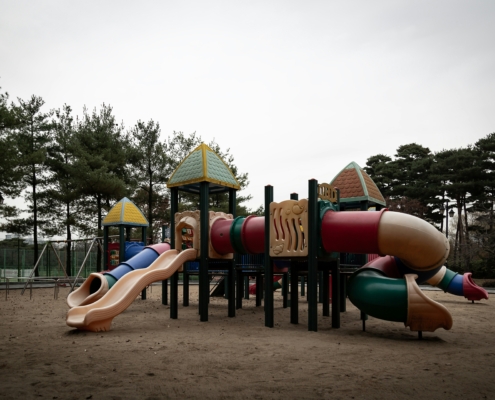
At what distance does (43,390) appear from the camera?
4.45 m

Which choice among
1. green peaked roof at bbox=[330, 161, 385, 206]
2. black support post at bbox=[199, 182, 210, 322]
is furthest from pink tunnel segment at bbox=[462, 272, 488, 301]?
black support post at bbox=[199, 182, 210, 322]

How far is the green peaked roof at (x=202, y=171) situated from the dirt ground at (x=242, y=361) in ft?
11.2

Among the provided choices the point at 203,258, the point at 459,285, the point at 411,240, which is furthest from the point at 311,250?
the point at 459,285

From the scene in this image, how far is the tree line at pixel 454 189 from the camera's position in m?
29.4

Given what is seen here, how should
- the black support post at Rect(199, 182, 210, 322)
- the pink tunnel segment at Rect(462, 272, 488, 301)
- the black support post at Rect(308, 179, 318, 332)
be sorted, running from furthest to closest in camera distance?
the pink tunnel segment at Rect(462, 272, 488, 301), the black support post at Rect(199, 182, 210, 322), the black support post at Rect(308, 179, 318, 332)

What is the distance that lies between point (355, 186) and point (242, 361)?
7.89 m

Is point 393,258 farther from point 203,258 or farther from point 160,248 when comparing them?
point 160,248

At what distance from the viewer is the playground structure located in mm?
7566

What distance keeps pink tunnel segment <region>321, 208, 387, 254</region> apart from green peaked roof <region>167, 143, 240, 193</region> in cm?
331

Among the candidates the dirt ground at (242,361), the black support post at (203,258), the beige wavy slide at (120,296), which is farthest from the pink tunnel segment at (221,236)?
the dirt ground at (242,361)

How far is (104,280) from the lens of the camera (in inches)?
447

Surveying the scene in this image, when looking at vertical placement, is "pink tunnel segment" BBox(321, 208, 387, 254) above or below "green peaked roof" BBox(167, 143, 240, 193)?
below

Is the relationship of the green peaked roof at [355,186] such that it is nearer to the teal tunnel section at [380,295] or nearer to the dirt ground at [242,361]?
the dirt ground at [242,361]

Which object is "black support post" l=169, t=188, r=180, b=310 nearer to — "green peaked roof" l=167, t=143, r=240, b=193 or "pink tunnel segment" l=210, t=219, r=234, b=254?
"green peaked roof" l=167, t=143, r=240, b=193
